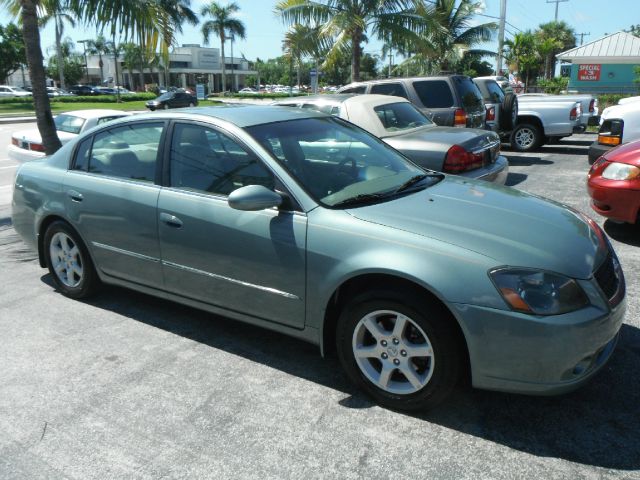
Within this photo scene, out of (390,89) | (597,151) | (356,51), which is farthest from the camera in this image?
(356,51)

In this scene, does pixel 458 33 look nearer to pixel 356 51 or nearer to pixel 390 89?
pixel 356 51

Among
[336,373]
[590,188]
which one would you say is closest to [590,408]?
[336,373]

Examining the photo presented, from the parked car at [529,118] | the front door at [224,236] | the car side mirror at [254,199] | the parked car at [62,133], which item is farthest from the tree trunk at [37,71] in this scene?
the parked car at [529,118]

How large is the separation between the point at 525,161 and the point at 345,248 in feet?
33.6

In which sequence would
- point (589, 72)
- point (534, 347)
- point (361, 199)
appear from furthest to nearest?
1. point (589, 72)
2. point (361, 199)
3. point (534, 347)

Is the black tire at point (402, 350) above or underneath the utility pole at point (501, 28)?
underneath

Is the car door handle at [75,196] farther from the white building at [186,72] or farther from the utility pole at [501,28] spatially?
the white building at [186,72]

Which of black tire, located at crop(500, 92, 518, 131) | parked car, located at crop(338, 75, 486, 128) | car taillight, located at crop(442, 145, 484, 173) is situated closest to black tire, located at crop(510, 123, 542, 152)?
black tire, located at crop(500, 92, 518, 131)

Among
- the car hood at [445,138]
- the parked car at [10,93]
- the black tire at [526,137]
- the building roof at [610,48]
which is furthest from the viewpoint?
the parked car at [10,93]

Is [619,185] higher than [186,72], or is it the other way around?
[186,72]

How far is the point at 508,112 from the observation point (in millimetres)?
12398

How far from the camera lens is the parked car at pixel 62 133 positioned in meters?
10.1

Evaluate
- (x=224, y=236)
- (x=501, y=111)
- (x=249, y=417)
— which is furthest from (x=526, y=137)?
(x=249, y=417)

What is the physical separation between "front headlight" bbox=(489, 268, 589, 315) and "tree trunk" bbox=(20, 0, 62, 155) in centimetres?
750
